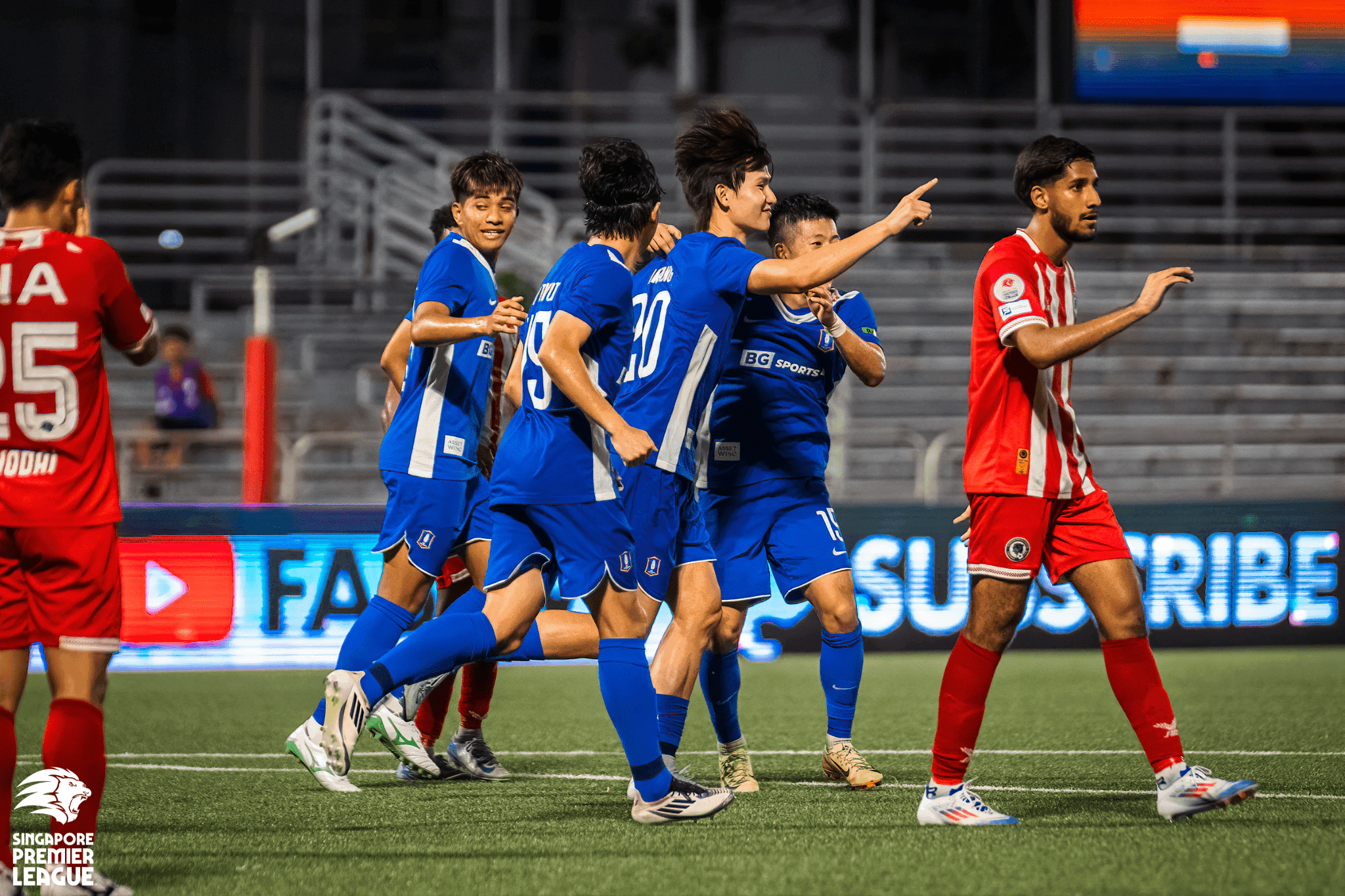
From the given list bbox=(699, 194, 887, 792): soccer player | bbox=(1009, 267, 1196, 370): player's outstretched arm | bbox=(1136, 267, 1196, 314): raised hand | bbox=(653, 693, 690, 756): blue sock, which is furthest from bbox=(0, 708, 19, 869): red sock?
bbox=(1136, 267, 1196, 314): raised hand

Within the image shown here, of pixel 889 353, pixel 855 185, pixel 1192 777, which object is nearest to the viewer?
pixel 1192 777

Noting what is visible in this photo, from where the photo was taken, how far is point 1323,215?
19.5 m

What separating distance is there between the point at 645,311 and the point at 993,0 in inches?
670

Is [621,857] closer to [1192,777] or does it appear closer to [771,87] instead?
[1192,777]

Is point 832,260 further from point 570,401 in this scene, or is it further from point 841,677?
point 841,677

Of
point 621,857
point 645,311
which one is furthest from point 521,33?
point 621,857

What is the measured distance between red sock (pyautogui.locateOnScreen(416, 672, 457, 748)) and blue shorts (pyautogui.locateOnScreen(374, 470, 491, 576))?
0.58m

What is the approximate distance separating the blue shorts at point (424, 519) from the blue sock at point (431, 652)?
90 centimetres

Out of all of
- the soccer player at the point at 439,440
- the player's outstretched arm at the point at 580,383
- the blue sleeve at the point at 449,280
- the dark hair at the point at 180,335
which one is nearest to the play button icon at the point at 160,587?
the dark hair at the point at 180,335

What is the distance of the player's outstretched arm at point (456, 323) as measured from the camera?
4.68 m

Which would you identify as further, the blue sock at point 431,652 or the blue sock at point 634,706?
the blue sock at point 431,652

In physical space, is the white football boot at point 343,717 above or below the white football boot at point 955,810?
above

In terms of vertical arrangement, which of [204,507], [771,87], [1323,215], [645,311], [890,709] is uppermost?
[771,87]

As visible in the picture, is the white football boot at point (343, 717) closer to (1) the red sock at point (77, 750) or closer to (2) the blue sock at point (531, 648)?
(2) the blue sock at point (531, 648)
